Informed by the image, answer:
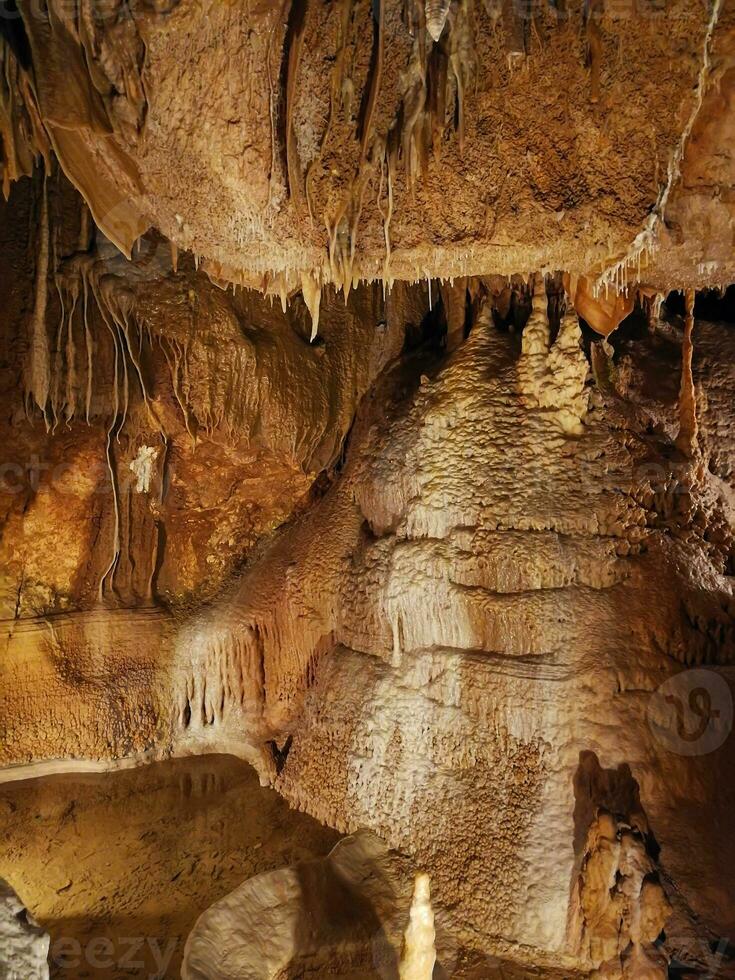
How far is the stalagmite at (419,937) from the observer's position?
312 cm

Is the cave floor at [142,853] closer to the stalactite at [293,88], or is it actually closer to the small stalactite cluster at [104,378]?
the small stalactite cluster at [104,378]

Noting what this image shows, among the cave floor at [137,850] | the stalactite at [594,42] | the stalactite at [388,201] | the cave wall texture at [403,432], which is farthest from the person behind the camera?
the cave floor at [137,850]

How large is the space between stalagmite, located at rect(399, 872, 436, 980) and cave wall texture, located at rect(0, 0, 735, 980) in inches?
31.2

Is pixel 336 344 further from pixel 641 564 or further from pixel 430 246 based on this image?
pixel 641 564

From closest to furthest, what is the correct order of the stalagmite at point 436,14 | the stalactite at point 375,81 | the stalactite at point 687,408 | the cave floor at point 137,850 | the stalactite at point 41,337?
the stalagmite at point 436,14 → the stalactite at point 375,81 → the cave floor at point 137,850 → the stalactite at point 687,408 → the stalactite at point 41,337

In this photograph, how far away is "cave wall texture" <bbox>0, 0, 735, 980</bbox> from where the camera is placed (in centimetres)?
303

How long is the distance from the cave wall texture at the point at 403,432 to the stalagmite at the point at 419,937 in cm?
79

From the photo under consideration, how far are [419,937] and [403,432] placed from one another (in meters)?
3.42

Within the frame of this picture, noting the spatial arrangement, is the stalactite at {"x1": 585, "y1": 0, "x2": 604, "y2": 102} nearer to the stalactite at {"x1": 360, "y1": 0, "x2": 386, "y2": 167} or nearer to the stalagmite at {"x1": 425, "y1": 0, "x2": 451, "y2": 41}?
the stalagmite at {"x1": 425, "y1": 0, "x2": 451, "y2": 41}

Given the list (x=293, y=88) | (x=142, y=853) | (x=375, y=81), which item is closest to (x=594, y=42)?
(x=375, y=81)

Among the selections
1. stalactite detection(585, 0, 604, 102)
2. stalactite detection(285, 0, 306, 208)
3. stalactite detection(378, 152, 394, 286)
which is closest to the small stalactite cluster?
stalactite detection(285, 0, 306, 208)

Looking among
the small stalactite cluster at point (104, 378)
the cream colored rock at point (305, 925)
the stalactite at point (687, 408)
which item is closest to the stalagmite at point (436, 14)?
the stalactite at point (687, 408)

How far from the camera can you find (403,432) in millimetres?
5418

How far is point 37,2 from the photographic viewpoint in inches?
104
